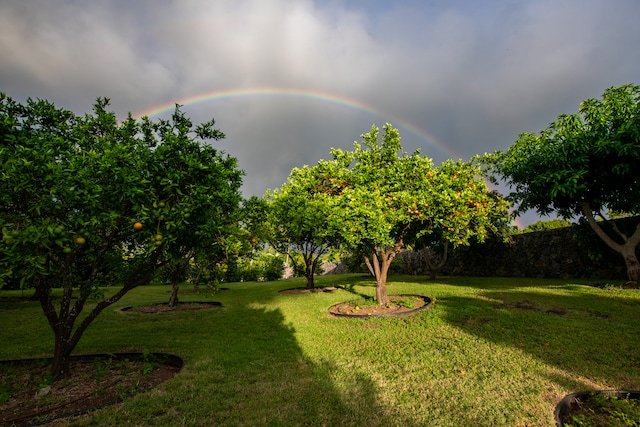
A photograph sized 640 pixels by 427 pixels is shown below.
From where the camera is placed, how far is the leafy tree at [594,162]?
41.0 ft

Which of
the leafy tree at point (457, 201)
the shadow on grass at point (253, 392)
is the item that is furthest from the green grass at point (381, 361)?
the leafy tree at point (457, 201)

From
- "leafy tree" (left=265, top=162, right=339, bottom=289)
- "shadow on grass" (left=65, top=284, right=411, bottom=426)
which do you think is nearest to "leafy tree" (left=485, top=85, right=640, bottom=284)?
"leafy tree" (left=265, top=162, right=339, bottom=289)

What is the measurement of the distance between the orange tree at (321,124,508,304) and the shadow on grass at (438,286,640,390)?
2.68 m

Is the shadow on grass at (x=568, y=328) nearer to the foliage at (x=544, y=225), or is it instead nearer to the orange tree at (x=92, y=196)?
the orange tree at (x=92, y=196)

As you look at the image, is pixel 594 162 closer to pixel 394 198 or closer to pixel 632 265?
pixel 632 265

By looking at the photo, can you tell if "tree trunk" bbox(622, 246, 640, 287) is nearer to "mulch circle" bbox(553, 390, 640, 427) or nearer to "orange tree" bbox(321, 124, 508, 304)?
"orange tree" bbox(321, 124, 508, 304)

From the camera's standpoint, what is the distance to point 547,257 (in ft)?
68.4

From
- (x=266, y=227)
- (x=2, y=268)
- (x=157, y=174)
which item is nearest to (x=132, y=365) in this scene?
(x=2, y=268)

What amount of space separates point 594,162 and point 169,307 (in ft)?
67.9

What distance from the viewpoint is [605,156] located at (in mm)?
13109

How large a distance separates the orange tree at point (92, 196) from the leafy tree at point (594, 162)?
14487 mm

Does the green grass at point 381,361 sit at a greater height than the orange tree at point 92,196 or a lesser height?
lesser

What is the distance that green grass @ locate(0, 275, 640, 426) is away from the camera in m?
4.35

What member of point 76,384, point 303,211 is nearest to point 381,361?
point 76,384
